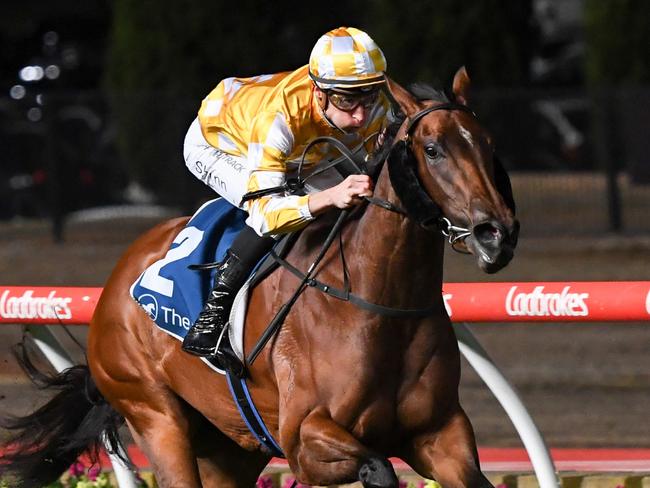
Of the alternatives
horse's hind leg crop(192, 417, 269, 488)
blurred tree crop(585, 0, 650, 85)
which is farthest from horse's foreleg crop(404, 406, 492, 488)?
blurred tree crop(585, 0, 650, 85)

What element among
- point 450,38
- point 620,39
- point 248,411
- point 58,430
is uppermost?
point 248,411

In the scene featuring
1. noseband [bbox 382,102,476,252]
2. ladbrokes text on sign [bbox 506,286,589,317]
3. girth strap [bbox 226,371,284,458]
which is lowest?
girth strap [bbox 226,371,284,458]

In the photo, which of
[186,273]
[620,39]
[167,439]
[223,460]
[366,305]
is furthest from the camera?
[620,39]

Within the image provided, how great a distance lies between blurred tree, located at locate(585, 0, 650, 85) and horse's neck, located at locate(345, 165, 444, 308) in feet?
44.2

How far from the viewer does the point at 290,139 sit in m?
4.52

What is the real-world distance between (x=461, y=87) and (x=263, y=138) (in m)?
0.62

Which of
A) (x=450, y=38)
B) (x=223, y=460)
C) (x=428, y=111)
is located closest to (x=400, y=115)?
(x=428, y=111)

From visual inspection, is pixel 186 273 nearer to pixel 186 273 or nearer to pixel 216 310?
pixel 186 273

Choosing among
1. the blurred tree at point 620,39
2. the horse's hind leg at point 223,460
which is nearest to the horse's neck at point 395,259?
the horse's hind leg at point 223,460

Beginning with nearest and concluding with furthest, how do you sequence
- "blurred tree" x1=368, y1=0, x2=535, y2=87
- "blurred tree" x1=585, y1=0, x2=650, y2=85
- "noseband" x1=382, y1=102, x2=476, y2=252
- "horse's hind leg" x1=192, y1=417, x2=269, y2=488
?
"noseband" x1=382, y1=102, x2=476, y2=252 < "horse's hind leg" x1=192, y1=417, x2=269, y2=488 < "blurred tree" x1=368, y1=0, x2=535, y2=87 < "blurred tree" x1=585, y1=0, x2=650, y2=85

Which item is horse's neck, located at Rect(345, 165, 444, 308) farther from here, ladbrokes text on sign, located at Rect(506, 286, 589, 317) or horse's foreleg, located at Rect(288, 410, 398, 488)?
ladbrokes text on sign, located at Rect(506, 286, 589, 317)

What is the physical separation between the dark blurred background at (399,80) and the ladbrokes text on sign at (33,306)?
29.5 feet

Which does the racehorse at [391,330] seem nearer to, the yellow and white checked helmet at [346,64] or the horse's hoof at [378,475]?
the horse's hoof at [378,475]

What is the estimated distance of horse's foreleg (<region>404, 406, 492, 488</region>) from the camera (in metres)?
4.18
